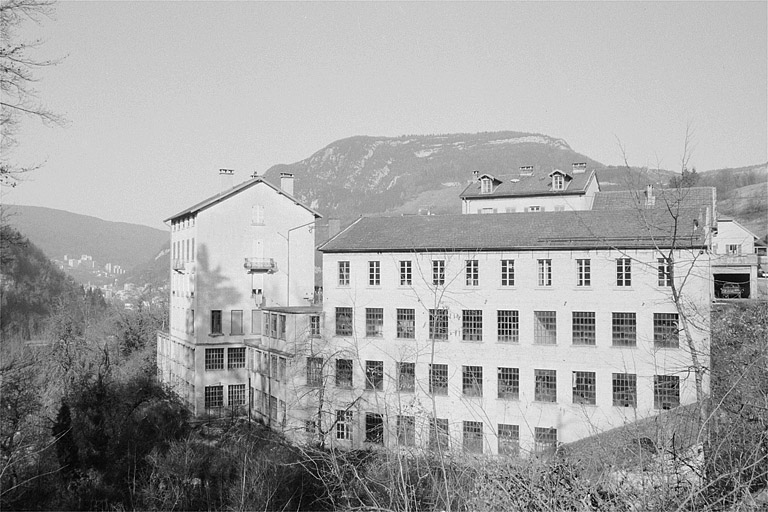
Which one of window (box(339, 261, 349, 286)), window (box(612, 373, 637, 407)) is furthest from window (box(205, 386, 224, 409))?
window (box(612, 373, 637, 407))

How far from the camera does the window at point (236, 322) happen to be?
4503cm

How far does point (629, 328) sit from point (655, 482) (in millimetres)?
26931

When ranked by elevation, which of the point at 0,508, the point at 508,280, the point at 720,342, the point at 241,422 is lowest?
the point at 241,422

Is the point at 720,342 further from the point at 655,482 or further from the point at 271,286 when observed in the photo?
the point at 271,286

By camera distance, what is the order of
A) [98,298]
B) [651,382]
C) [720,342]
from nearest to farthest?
[720,342] < [651,382] < [98,298]

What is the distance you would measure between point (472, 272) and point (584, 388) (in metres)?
7.97

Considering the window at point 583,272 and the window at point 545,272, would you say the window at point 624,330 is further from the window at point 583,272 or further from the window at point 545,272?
the window at point 545,272

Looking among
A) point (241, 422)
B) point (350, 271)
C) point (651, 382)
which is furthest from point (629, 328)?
point (241, 422)

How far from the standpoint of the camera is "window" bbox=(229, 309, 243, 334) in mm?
45031

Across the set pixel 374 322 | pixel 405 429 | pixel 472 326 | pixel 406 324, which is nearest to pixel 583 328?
pixel 472 326

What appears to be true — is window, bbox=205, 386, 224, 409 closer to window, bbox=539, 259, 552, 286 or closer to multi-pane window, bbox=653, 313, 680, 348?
window, bbox=539, 259, 552, 286

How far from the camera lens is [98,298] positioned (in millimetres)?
120500

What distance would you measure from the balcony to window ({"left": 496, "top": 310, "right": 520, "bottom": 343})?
18.3 meters

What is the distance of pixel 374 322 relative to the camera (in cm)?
3628
